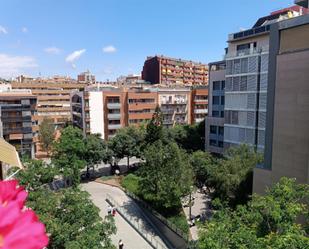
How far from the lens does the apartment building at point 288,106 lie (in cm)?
1092

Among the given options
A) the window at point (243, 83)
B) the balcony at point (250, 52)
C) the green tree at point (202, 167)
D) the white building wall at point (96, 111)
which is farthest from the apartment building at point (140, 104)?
the green tree at point (202, 167)

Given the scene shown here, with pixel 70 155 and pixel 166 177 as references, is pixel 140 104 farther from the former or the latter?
pixel 166 177

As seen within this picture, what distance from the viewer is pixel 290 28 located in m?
11.6

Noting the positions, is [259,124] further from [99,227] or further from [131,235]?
[99,227]

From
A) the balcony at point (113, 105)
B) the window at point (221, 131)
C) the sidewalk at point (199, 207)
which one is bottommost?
the sidewalk at point (199, 207)

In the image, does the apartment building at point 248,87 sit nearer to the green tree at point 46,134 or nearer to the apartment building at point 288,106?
the apartment building at point 288,106

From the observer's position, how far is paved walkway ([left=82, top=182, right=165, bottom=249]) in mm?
14832

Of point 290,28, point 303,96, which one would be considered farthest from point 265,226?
point 290,28

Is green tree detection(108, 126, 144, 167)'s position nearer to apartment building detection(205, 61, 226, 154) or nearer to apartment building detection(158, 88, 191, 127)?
apartment building detection(205, 61, 226, 154)

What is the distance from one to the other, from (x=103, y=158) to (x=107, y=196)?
5.24 metres

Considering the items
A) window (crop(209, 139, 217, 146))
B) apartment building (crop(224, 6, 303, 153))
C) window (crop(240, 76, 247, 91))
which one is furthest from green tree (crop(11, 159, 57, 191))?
window (crop(209, 139, 217, 146))

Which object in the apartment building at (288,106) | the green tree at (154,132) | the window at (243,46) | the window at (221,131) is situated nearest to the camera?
the apartment building at (288,106)

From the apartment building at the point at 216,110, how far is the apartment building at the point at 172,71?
2995 cm

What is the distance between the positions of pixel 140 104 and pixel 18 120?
14828 millimetres
